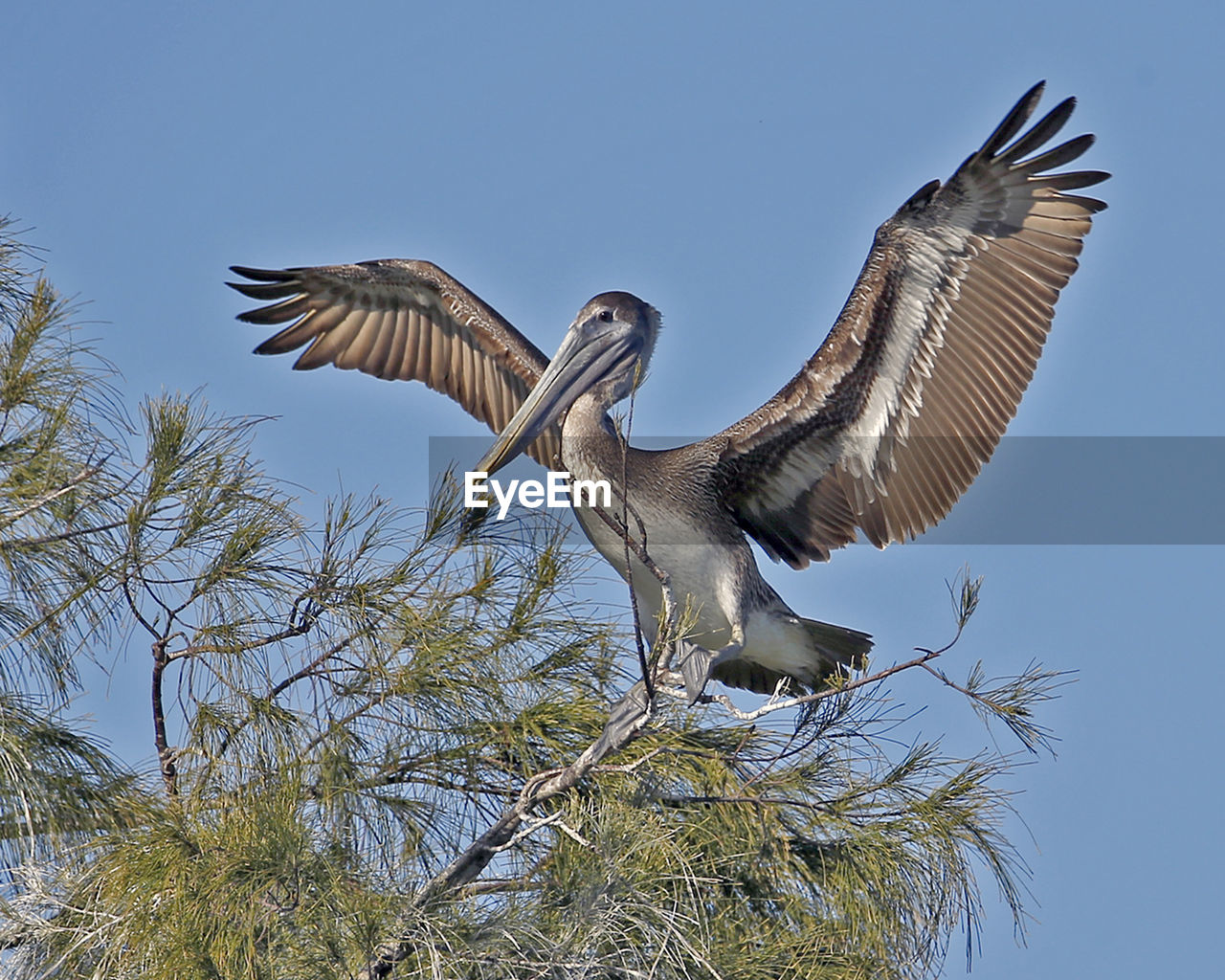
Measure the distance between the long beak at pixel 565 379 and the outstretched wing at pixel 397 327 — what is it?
0.49m

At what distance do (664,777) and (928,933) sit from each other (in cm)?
68

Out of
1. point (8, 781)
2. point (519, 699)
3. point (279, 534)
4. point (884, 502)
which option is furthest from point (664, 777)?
point (884, 502)

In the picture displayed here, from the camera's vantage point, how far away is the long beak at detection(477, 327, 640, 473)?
17.7 feet

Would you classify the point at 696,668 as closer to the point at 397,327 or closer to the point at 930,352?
the point at 930,352

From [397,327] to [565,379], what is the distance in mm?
967

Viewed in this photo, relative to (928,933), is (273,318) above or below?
above

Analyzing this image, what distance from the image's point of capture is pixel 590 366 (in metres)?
5.60

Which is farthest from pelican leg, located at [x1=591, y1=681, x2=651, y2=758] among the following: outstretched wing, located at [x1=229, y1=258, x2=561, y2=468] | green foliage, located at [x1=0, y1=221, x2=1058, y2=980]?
outstretched wing, located at [x1=229, y1=258, x2=561, y2=468]

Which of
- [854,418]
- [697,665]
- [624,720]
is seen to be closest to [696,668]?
[697,665]

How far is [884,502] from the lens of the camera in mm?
5371

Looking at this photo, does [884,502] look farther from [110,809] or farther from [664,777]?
[110,809]

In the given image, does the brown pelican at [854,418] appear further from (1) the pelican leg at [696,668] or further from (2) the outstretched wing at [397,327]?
(2) the outstretched wing at [397,327]

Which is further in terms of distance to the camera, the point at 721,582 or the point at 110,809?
the point at 721,582

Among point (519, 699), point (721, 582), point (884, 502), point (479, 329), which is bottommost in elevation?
point (519, 699)
